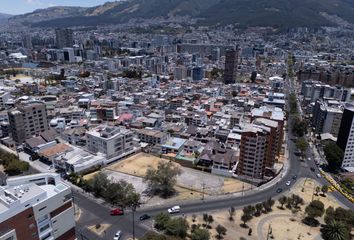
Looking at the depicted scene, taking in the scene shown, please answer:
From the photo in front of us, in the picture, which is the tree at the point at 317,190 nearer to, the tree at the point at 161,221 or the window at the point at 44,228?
the tree at the point at 161,221

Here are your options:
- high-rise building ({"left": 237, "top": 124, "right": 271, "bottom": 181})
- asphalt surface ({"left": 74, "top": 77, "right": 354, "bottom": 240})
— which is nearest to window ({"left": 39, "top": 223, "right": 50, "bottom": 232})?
asphalt surface ({"left": 74, "top": 77, "right": 354, "bottom": 240})

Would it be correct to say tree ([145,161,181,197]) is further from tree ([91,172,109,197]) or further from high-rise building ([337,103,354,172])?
high-rise building ([337,103,354,172])

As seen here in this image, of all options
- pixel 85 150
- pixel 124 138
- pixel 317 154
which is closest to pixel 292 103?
pixel 317 154

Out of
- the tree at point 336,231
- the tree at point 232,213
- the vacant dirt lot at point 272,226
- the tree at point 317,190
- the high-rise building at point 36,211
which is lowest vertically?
the tree at point 317,190

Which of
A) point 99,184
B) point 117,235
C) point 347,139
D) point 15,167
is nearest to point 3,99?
point 15,167

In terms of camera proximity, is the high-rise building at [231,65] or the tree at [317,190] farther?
the high-rise building at [231,65]

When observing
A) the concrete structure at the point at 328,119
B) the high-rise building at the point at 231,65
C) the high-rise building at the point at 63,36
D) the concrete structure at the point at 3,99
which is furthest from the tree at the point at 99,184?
the high-rise building at the point at 63,36

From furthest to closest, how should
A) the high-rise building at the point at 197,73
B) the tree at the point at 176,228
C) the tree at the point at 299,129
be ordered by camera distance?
the high-rise building at the point at 197,73, the tree at the point at 299,129, the tree at the point at 176,228
